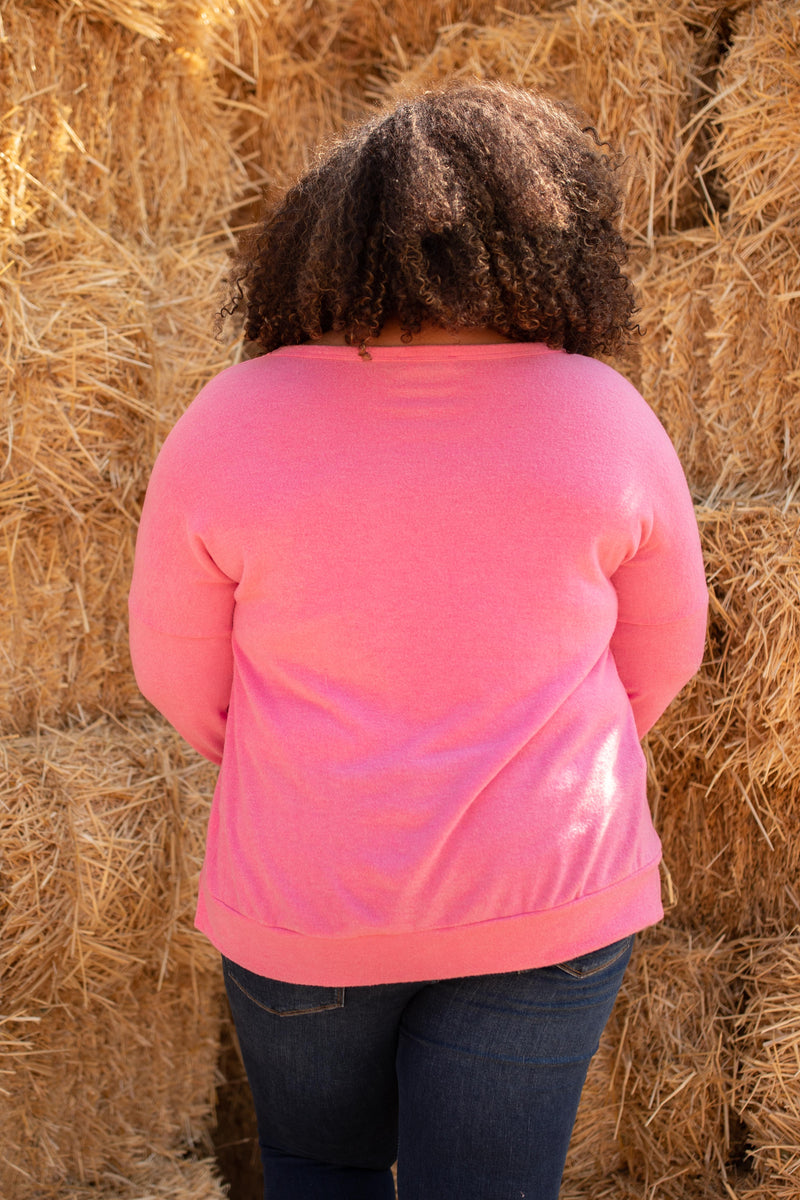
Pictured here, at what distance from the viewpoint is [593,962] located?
93 centimetres

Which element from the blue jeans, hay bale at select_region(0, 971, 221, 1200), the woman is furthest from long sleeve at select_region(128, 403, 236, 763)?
hay bale at select_region(0, 971, 221, 1200)

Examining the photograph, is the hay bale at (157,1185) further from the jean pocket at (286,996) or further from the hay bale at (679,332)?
the hay bale at (679,332)

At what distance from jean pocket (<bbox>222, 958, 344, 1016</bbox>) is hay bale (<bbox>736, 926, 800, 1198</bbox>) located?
787 millimetres

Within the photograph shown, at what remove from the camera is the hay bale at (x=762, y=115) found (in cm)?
142

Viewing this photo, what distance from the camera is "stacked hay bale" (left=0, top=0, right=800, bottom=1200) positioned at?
1468 mm

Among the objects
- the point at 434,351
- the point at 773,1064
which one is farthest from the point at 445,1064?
the point at 773,1064

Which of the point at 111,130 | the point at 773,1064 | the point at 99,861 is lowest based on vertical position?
the point at 773,1064

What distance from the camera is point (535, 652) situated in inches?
34.1

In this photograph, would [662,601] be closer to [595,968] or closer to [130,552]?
[595,968]

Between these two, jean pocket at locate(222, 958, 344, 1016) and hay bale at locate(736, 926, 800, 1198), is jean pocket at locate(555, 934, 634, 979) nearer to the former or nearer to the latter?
jean pocket at locate(222, 958, 344, 1016)

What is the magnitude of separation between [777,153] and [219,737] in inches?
40.9

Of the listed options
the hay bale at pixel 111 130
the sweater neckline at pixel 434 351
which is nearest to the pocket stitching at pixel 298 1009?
the sweater neckline at pixel 434 351

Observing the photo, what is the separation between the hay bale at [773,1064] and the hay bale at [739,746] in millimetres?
63

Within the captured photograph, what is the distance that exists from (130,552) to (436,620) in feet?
2.86
